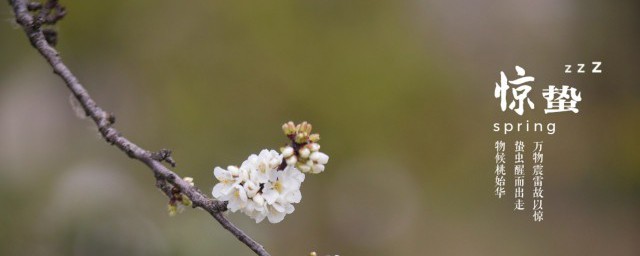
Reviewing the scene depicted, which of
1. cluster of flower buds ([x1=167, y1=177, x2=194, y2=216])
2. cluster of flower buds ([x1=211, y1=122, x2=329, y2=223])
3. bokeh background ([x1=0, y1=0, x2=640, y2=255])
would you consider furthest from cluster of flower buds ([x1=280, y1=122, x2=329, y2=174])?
bokeh background ([x1=0, y1=0, x2=640, y2=255])

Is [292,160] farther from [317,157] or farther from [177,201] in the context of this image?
[177,201]

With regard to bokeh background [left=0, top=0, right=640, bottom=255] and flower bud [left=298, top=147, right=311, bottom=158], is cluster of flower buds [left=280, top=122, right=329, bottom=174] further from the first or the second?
bokeh background [left=0, top=0, right=640, bottom=255]

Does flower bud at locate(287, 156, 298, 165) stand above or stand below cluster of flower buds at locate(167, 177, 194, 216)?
above

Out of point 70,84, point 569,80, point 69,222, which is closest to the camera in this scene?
point 70,84

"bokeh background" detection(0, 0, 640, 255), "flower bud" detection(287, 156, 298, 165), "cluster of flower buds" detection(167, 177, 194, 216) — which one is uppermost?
"bokeh background" detection(0, 0, 640, 255)

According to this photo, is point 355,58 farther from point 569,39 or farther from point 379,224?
point 569,39

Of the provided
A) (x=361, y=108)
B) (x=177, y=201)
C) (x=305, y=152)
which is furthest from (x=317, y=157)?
(x=361, y=108)

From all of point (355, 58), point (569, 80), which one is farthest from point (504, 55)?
point (355, 58)

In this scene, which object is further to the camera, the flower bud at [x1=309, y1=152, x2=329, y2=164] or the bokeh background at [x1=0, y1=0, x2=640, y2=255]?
the bokeh background at [x1=0, y1=0, x2=640, y2=255]
